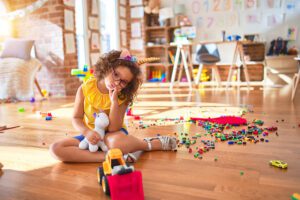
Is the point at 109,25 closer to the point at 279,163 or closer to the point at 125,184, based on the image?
the point at 279,163

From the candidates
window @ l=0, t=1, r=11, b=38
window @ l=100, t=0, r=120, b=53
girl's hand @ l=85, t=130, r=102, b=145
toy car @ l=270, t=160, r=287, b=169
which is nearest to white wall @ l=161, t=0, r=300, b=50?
window @ l=100, t=0, r=120, b=53

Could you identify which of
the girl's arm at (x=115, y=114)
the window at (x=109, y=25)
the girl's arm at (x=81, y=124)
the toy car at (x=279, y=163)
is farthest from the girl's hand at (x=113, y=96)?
the window at (x=109, y=25)

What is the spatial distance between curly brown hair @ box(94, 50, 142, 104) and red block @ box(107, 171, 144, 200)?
1.73ft

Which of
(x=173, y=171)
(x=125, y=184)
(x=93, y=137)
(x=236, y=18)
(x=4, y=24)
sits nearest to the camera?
(x=125, y=184)

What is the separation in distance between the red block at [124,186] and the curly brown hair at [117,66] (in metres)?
0.53

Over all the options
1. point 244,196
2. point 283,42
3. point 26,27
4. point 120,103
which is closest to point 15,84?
point 26,27

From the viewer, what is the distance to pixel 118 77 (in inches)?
49.9

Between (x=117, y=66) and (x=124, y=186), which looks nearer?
(x=124, y=186)

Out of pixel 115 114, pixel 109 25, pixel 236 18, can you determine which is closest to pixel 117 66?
pixel 115 114

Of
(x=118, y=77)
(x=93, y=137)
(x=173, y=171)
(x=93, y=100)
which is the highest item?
(x=118, y=77)

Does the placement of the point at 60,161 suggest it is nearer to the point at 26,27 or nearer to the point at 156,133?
the point at 156,133

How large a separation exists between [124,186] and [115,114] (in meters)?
0.51

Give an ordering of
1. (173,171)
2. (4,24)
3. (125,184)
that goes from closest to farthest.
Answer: (125,184)
(173,171)
(4,24)

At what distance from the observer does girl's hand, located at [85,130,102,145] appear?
51.3 inches
